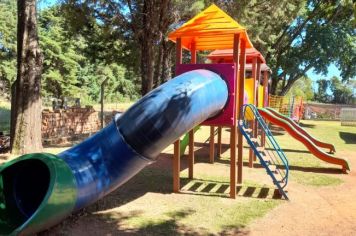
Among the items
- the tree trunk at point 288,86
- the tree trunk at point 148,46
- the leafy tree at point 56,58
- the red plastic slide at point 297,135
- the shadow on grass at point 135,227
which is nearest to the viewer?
the shadow on grass at point 135,227

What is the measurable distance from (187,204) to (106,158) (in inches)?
77.2

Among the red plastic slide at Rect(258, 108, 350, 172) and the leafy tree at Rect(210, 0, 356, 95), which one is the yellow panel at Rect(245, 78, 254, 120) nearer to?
the red plastic slide at Rect(258, 108, 350, 172)

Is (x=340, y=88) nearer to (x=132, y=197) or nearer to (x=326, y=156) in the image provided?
(x=326, y=156)

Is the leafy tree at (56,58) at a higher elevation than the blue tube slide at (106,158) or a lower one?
higher

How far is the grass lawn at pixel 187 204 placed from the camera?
5.76 m

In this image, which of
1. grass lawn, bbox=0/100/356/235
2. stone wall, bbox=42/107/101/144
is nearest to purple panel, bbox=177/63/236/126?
grass lawn, bbox=0/100/356/235

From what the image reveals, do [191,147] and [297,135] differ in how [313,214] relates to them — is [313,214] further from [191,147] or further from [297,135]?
[297,135]

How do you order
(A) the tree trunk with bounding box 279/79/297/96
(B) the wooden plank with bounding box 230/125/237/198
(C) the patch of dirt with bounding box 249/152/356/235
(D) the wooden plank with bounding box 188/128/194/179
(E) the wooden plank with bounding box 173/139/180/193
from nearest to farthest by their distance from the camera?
1. (C) the patch of dirt with bounding box 249/152/356/235
2. (B) the wooden plank with bounding box 230/125/237/198
3. (E) the wooden plank with bounding box 173/139/180/193
4. (D) the wooden plank with bounding box 188/128/194/179
5. (A) the tree trunk with bounding box 279/79/297/96

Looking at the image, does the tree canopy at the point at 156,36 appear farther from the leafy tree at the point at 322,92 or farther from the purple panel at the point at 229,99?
the leafy tree at the point at 322,92

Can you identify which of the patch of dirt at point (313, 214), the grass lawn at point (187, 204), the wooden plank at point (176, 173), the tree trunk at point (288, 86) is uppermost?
the tree trunk at point (288, 86)

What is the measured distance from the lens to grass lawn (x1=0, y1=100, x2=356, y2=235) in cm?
576

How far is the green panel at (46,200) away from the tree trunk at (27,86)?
419 centimetres

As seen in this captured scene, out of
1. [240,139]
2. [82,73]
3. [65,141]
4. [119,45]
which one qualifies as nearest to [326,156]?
[240,139]

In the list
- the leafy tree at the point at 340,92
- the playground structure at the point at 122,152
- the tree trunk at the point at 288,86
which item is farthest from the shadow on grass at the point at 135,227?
the leafy tree at the point at 340,92
